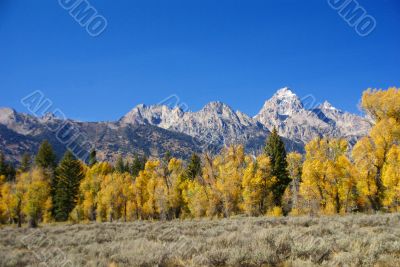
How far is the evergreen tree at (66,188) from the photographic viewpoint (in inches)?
2525

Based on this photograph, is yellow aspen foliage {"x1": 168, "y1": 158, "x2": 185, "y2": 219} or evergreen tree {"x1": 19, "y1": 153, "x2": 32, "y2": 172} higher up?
evergreen tree {"x1": 19, "y1": 153, "x2": 32, "y2": 172}

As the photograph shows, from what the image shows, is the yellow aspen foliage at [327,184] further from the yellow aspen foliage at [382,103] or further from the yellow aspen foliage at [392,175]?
the yellow aspen foliage at [382,103]

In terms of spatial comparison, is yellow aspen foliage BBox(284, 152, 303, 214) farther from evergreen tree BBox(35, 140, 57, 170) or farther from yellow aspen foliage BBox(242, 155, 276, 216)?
evergreen tree BBox(35, 140, 57, 170)

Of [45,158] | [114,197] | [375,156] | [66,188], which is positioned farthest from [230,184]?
[45,158]

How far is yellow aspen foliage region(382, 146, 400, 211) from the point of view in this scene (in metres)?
37.1

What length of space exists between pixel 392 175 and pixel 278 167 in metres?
17.5

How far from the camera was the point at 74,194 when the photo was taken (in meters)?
66.6

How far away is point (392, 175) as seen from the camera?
3762 centimetres

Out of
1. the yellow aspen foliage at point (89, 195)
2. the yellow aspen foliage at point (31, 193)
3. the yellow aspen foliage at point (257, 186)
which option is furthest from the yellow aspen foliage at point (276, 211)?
the yellow aspen foliage at point (31, 193)

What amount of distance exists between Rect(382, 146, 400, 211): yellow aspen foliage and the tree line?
0.09m

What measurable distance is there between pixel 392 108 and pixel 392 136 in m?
2.94

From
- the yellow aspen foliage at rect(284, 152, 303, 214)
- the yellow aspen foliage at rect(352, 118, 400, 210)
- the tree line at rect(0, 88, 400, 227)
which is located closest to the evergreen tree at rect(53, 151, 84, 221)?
the tree line at rect(0, 88, 400, 227)

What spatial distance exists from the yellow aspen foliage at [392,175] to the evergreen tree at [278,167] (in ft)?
51.0

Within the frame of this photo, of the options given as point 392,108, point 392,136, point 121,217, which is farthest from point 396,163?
point 121,217
